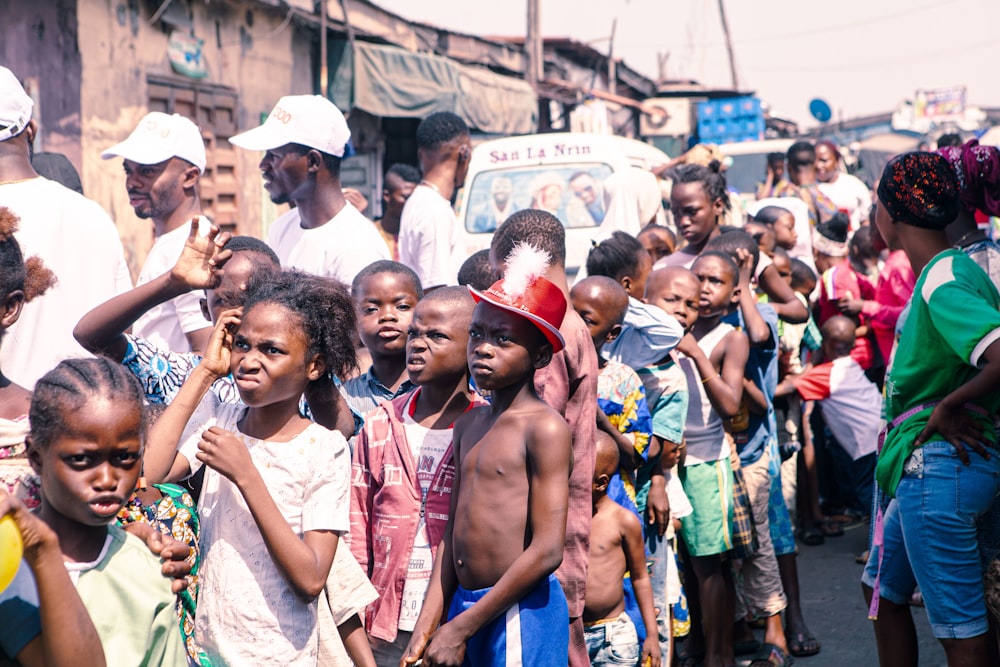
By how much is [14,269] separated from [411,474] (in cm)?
124

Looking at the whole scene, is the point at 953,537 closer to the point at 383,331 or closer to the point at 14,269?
the point at 383,331

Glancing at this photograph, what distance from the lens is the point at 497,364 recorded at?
117 inches

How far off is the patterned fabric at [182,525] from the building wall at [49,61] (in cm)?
723

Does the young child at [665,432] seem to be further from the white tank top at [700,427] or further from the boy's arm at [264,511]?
the boy's arm at [264,511]

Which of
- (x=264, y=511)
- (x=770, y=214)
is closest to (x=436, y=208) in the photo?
(x=264, y=511)

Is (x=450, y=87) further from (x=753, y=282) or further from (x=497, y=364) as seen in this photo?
(x=497, y=364)

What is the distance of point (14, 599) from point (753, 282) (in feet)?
16.9

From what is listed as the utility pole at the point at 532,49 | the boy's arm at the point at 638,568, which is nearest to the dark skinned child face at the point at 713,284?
the boy's arm at the point at 638,568

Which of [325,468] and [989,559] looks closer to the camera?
[325,468]

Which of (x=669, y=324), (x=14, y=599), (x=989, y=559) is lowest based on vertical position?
(x=989, y=559)

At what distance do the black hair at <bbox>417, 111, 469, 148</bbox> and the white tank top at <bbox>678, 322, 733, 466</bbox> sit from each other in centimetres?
201

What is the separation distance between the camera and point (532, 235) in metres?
3.60

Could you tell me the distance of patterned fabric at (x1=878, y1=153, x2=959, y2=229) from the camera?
3863 millimetres

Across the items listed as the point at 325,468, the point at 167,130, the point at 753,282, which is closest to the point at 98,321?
the point at 325,468
